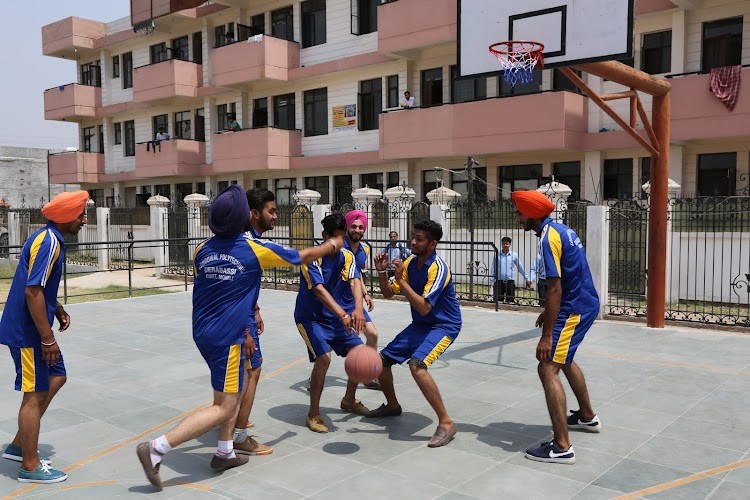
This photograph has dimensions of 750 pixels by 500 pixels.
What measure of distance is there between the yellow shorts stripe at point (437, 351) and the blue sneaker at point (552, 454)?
0.99m

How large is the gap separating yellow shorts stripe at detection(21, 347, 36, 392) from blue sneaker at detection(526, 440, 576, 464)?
3537 mm

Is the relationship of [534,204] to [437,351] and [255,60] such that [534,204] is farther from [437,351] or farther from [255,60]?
[255,60]

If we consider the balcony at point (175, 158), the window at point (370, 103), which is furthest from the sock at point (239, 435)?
the balcony at point (175, 158)

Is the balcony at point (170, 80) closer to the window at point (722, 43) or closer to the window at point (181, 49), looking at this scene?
the window at point (181, 49)

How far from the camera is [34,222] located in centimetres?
2994

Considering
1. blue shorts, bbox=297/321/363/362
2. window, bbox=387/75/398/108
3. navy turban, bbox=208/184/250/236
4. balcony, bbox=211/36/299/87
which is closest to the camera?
navy turban, bbox=208/184/250/236

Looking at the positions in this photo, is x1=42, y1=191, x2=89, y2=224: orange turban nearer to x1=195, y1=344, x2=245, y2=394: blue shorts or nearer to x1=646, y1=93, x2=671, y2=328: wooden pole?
x1=195, y1=344, x2=245, y2=394: blue shorts

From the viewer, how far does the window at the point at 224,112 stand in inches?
1078

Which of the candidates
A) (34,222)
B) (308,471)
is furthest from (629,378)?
(34,222)

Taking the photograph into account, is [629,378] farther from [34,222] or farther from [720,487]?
[34,222]

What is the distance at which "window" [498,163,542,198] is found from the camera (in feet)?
63.4

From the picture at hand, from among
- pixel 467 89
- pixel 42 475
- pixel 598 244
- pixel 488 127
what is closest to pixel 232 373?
→ pixel 42 475

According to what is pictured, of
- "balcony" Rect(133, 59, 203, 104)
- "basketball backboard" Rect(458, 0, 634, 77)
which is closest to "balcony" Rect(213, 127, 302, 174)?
"balcony" Rect(133, 59, 203, 104)

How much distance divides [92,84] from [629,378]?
32.5m
